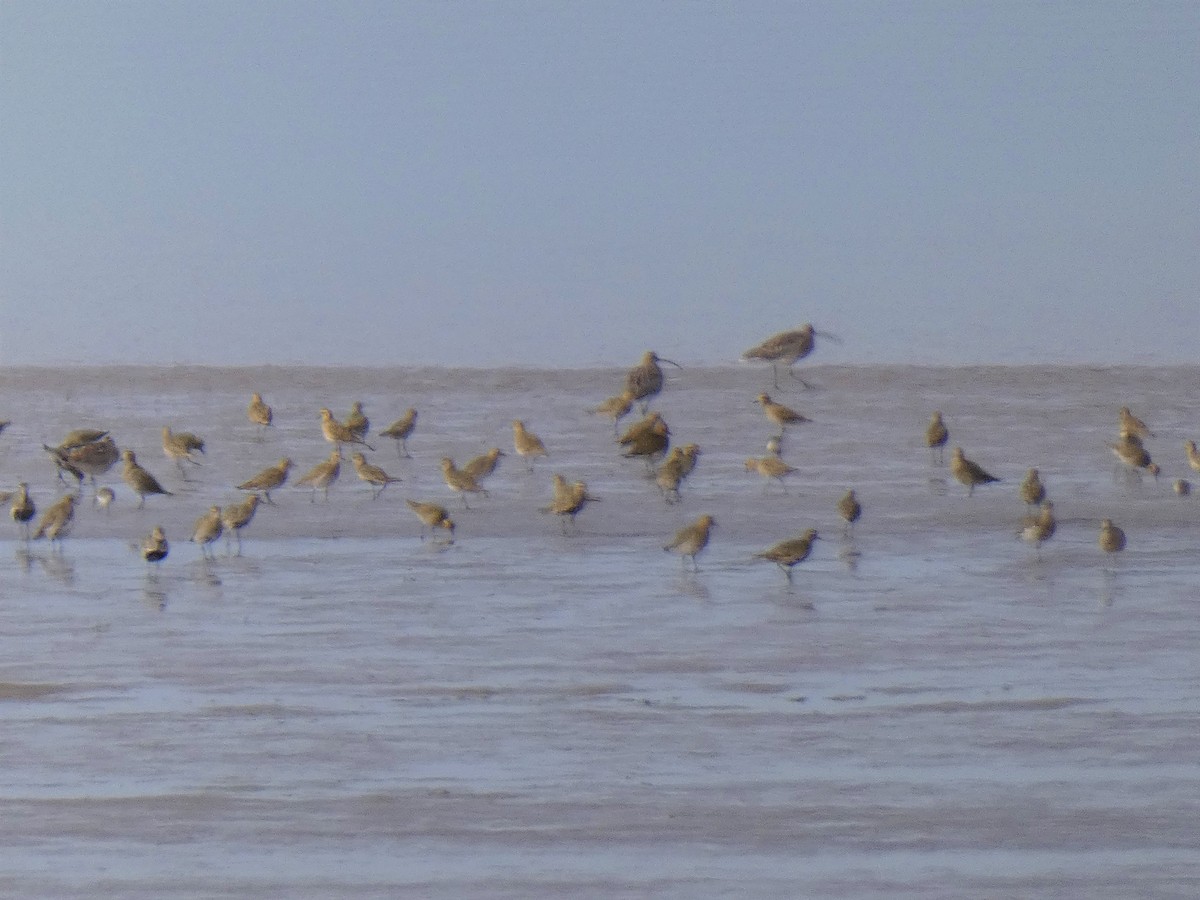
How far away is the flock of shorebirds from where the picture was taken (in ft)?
40.1

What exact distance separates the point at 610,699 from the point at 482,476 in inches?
277

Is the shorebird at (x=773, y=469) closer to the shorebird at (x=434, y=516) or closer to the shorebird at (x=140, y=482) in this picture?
the shorebird at (x=434, y=516)

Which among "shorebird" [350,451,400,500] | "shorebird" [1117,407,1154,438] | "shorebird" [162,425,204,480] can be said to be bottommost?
"shorebird" [162,425,204,480]

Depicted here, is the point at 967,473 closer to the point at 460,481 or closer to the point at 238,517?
the point at 460,481

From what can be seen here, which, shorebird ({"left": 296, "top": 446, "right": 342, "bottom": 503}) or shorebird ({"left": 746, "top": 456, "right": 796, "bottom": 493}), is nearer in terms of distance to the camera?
shorebird ({"left": 296, "top": 446, "right": 342, "bottom": 503})

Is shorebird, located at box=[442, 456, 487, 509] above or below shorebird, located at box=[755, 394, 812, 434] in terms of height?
below

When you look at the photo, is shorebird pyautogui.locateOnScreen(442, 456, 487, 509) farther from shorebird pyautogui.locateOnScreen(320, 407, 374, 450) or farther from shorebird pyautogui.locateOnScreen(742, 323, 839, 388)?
shorebird pyautogui.locateOnScreen(742, 323, 839, 388)

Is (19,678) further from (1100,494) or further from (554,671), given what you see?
(1100,494)

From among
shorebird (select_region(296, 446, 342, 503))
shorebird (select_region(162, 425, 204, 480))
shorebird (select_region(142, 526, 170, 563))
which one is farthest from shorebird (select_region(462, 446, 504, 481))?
shorebird (select_region(142, 526, 170, 563))

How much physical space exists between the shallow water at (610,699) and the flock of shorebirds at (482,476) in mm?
178

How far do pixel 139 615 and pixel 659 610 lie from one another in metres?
2.53

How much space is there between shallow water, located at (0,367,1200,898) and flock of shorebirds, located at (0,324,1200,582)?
0.18 metres

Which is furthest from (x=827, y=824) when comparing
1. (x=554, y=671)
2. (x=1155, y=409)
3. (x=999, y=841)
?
(x=1155, y=409)

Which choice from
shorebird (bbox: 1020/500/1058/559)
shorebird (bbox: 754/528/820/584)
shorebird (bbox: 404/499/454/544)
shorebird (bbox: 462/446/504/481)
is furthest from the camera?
shorebird (bbox: 462/446/504/481)
